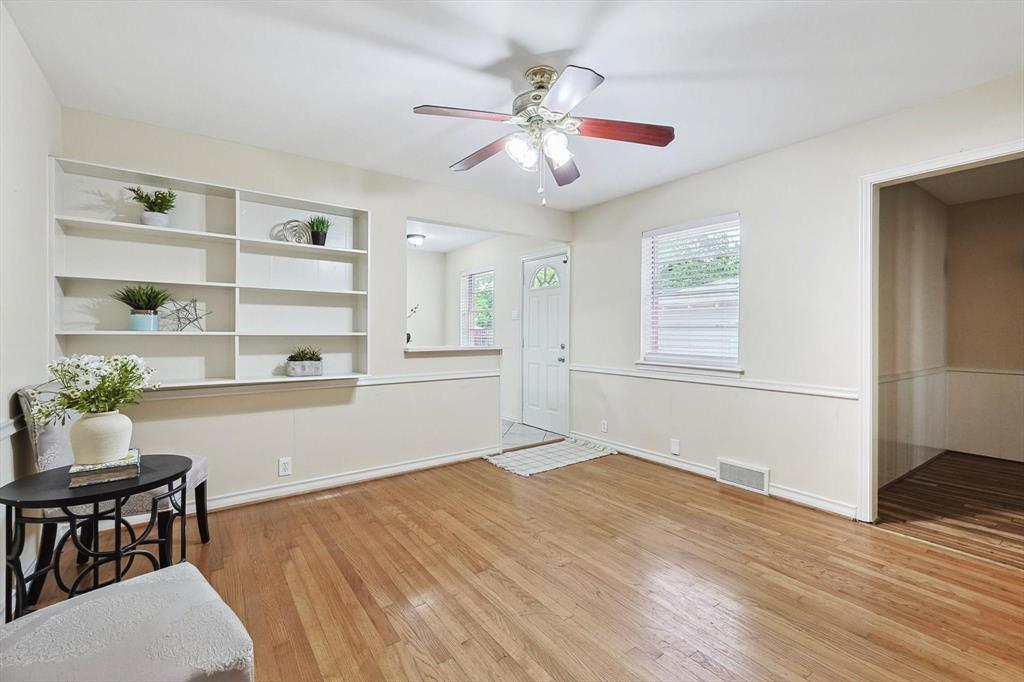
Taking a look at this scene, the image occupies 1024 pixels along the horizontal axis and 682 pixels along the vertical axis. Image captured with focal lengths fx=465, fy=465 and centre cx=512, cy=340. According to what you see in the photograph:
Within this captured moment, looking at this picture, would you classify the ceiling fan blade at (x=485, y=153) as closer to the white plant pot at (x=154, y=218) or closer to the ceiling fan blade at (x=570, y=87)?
the ceiling fan blade at (x=570, y=87)

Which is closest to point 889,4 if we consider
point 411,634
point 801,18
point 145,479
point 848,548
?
point 801,18

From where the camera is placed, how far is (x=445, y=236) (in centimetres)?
650

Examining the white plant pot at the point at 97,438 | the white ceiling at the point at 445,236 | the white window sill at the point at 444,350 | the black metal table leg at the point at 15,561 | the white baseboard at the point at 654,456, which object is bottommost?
the white baseboard at the point at 654,456

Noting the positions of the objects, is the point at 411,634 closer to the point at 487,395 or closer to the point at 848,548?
the point at 848,548

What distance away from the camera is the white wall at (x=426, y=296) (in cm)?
754

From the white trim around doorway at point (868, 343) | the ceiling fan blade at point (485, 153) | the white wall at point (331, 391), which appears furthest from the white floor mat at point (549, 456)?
the ceiling fan blade at point (485, 153)

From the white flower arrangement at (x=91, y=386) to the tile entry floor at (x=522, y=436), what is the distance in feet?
10.9

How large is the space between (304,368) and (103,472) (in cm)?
167

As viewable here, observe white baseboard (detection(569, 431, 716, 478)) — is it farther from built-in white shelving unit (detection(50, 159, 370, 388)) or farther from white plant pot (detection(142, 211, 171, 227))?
white plant pot (detection(142, 211, 171, 227))

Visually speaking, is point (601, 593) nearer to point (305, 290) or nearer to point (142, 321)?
point (305, 290)

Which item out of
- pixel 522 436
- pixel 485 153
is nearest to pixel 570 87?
pixel 485 153

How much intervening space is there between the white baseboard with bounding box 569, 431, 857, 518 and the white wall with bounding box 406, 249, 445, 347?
3.38 metres

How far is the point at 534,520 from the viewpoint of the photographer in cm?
303

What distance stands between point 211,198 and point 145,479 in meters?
2.14
